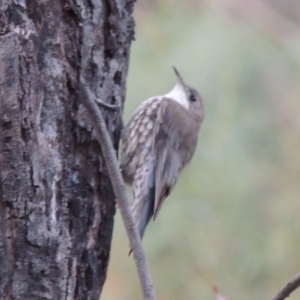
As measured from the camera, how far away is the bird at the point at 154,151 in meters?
2.91

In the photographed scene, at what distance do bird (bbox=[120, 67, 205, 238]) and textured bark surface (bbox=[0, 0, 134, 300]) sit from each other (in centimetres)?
59

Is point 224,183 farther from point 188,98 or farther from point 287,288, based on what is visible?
point 287,288

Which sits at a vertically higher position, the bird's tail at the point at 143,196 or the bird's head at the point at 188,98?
the bird's head at the point at 188,98

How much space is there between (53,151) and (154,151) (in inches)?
48.8

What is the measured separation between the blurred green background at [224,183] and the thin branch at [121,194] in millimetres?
1937

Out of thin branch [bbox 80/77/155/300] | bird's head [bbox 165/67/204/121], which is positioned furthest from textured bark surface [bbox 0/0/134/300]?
bird's head [bbox 165/67/204/121]

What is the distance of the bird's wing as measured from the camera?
120 inches

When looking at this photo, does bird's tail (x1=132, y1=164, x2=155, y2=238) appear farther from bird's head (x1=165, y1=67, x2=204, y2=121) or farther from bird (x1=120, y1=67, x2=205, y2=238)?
bird's head (x1=165, y1=67, x2=204, y2=121)

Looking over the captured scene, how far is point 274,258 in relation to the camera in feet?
12.9

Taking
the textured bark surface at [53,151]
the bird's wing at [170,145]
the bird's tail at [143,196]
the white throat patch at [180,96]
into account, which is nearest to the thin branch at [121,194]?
the textured bark surface at [53,151]

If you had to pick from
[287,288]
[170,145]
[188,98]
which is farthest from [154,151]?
[287,288]

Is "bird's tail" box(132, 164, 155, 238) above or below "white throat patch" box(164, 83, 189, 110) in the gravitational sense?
below

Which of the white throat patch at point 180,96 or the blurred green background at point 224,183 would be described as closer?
the white throat patch at point 180,96

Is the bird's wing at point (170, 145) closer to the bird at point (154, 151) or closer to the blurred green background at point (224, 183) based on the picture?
the bird at point (154, 151)
